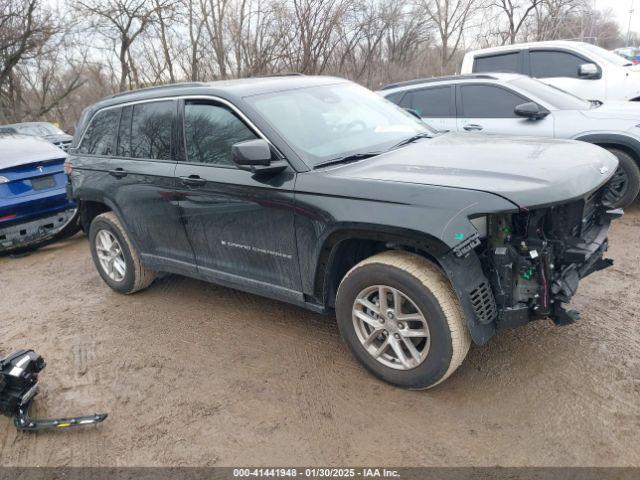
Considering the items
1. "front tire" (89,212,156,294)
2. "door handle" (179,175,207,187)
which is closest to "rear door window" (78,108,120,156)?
"front tire" (89,212,156,294)

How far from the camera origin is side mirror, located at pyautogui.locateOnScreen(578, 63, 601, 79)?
7.98 metres

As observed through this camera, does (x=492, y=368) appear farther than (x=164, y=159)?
No

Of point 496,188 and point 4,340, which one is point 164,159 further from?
point 496,188

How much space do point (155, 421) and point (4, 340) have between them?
2.10m

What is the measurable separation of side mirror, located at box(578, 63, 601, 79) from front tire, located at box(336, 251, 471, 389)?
6869 millimetres

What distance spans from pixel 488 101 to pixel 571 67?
10.0ft

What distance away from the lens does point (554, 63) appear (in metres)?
8.41

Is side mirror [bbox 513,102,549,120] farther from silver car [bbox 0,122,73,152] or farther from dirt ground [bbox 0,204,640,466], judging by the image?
silver car [bbox 0,122,73,152]

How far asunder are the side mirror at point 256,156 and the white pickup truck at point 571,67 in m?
6.88

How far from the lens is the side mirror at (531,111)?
5.71 meters

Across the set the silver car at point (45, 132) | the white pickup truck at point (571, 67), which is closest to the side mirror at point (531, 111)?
the white pickup truck at point (571, 67)

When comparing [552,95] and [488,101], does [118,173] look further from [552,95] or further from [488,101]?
[552,95]

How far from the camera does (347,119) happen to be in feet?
12.2

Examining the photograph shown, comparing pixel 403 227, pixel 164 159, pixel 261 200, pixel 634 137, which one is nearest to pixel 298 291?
pixel 261 200
